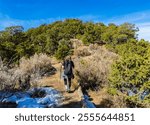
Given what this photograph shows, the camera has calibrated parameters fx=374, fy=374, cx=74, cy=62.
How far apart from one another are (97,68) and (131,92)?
15.3 feet

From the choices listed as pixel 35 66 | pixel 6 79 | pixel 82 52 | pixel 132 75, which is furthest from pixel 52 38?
pixel 6 79

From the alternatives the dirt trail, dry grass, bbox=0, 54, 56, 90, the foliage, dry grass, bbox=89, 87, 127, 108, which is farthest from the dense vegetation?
the foliage

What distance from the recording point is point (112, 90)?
551 inches

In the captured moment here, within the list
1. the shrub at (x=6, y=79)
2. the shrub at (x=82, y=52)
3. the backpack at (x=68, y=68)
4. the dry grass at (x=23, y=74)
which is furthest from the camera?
the shrub at (x=82, y=52)

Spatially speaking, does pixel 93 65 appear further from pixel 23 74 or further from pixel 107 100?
pixel 23 74

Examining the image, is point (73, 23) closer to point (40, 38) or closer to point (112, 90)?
point (40, 38)

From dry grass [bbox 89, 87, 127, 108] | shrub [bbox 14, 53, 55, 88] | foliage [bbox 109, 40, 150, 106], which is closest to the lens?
foliage [bbox 109, 40, 150, 106]

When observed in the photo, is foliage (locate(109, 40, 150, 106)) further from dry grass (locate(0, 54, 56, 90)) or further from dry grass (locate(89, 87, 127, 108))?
dry grass (locate(0, 54, 56, 90))

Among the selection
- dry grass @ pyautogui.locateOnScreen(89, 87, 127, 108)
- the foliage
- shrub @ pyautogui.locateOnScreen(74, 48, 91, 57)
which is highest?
shrub @ pyautogui.locateOnScreen(74, 48, 91, 57)

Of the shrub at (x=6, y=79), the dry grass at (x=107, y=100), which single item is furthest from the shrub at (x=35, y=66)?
the shrub at (x=6, y=79)

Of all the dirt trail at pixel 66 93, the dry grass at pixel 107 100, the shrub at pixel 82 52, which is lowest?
the dry grass at pixel 107 100

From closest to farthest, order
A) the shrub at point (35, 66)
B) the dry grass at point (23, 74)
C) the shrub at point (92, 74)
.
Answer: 1. the dry grass at point (23, 74)
2. the shrub at point (92, 74)
3. the shrub at point (35, 66)

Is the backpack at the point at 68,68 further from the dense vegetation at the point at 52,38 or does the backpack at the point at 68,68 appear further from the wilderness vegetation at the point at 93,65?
the dense vegetation at the point at 52,38

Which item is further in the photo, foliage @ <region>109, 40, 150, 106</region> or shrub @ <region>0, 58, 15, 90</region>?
foliage @ <region>109, 40, 150, 106</region>
